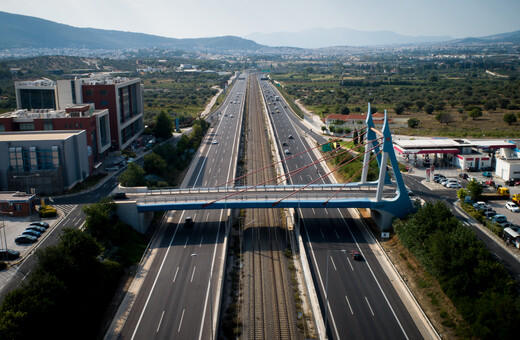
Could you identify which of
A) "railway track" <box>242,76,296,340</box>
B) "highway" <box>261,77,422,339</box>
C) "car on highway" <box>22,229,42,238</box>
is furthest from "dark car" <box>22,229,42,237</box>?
"highway" <box>261,77,422,339</box>

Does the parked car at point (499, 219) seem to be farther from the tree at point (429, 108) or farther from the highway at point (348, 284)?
the tree at point (429, 108)

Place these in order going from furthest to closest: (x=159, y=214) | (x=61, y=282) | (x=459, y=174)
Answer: (x=459, y=174) → (x=159, y=214) → (x=61, y=282)

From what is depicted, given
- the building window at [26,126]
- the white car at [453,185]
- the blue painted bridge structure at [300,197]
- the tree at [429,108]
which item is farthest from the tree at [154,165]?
the tree at [429,108]

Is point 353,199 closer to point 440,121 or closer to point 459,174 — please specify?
point 459,174

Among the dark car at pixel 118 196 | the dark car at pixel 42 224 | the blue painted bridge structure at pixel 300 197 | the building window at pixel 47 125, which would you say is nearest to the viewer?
the dark car at pixel 42 224

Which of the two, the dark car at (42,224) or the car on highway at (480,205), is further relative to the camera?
the car on highway at (480,205)

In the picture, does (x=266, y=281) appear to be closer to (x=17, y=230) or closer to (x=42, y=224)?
(x=42, y=224)

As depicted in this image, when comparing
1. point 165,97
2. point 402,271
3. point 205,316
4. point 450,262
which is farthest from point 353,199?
point 165,97
